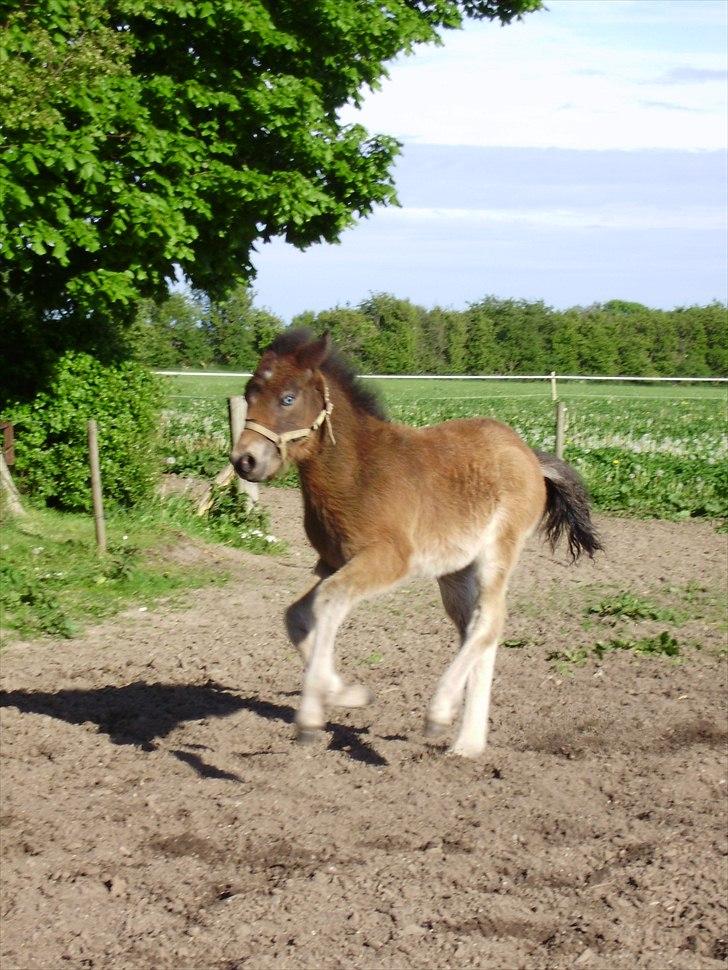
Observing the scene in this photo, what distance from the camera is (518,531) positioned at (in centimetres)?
637

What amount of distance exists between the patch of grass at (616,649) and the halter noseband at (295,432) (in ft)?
Result: 14.0

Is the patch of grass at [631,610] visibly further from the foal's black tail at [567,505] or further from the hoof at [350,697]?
the hoof at [350,697]

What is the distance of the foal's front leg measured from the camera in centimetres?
482

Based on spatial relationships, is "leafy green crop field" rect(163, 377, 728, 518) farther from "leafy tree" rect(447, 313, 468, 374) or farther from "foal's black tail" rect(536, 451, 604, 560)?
"foal's black tail" rect(536, 451, 604, 560)

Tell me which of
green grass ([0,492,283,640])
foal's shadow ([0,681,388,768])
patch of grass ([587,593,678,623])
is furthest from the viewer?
patch of grass ([587,593,678,623])

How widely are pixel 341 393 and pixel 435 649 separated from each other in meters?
4.51

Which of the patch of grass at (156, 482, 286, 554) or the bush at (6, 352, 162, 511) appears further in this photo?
the bush at (6, 352, 162, 511)

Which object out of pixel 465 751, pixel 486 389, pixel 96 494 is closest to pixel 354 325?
pixel 96 494

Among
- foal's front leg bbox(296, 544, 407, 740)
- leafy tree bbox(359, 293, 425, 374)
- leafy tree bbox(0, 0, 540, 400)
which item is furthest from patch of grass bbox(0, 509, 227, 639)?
leafy tree bbox(359, 293, 425, 374)

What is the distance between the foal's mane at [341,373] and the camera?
5.14 metres

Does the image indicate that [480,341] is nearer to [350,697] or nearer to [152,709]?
[152,709]

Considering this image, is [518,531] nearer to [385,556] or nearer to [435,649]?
[385,556]

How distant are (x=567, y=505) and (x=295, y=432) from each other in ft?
8.39

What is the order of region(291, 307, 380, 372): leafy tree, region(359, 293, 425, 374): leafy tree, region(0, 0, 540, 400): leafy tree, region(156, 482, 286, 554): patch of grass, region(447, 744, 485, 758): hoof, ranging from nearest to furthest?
region(447, 744, 485, 758): hoof → region(0, 0, 540, 400): leafy tree → region(156, 482, 286, 554): patch of grass → region(291, 307, 380, 372): leafy tree → region(359, 293, 425, 374): leafy tree
